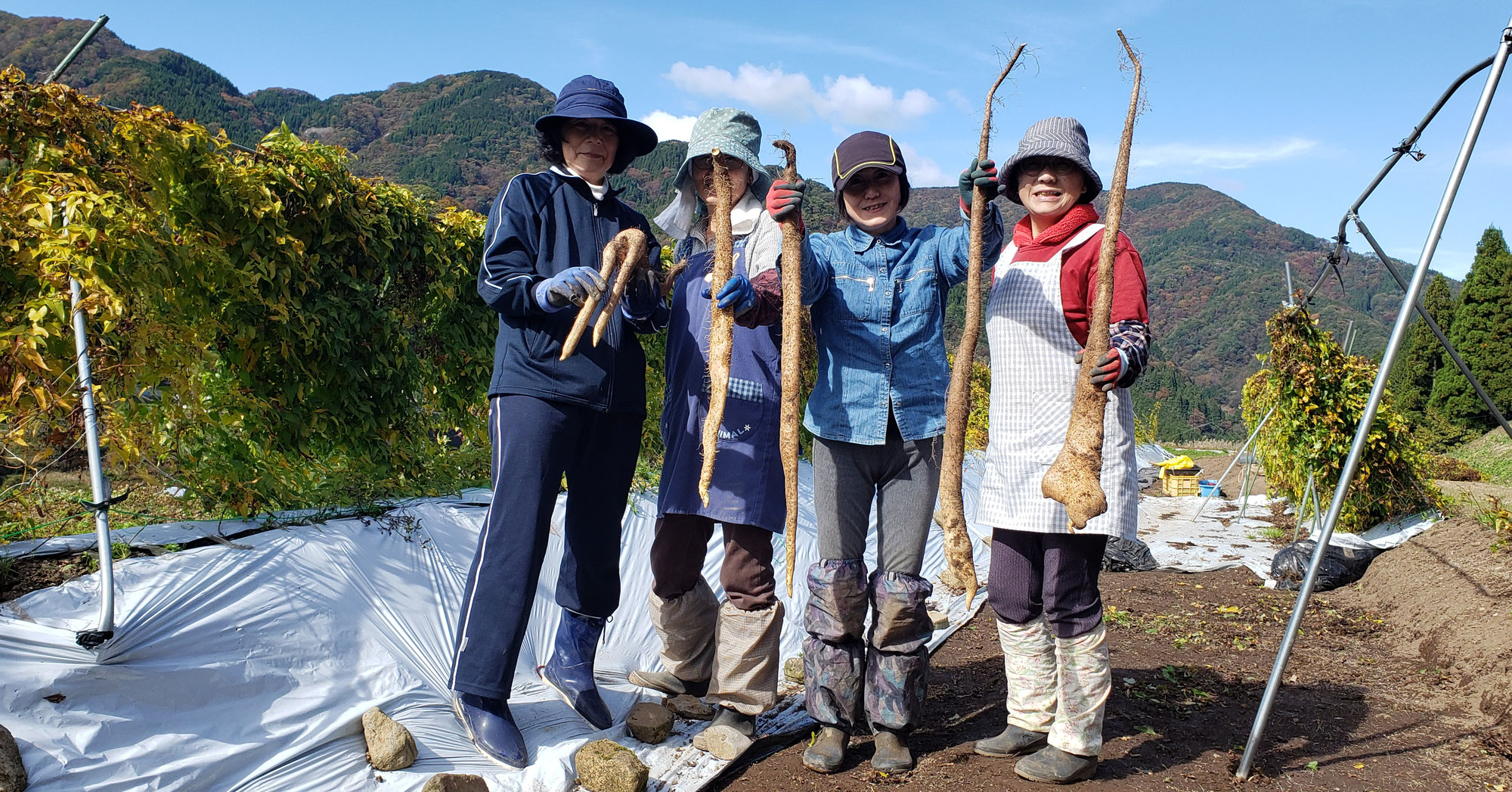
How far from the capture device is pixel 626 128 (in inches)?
104

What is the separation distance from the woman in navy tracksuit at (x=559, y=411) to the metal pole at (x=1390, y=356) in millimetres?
1853

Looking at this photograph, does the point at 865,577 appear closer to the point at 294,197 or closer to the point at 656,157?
the point at 294,197

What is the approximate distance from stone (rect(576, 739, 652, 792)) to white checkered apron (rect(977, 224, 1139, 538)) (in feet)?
3.65

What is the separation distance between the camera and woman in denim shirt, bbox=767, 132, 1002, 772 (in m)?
2.45

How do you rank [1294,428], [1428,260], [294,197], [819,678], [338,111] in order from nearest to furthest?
[1428,260]
[819,678]
[294,197]
[1294,428]
[338,111]

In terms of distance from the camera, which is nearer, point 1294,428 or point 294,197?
point 294,197

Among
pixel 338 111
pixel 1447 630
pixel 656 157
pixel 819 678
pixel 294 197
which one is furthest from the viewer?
pixel 338 111

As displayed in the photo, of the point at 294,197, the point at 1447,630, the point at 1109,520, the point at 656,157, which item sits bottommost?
the point at 1447,630

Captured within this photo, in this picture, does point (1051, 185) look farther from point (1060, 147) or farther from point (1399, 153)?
point (1399, 153)

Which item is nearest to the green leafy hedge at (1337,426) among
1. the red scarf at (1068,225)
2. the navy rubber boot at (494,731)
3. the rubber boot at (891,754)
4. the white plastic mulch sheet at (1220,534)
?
the white plastic mulch sheet at (1220,534)

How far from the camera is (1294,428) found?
242 inches

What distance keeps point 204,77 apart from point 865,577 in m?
76.5

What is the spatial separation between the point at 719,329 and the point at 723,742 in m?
1.18

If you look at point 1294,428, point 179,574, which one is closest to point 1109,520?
point 179,574
